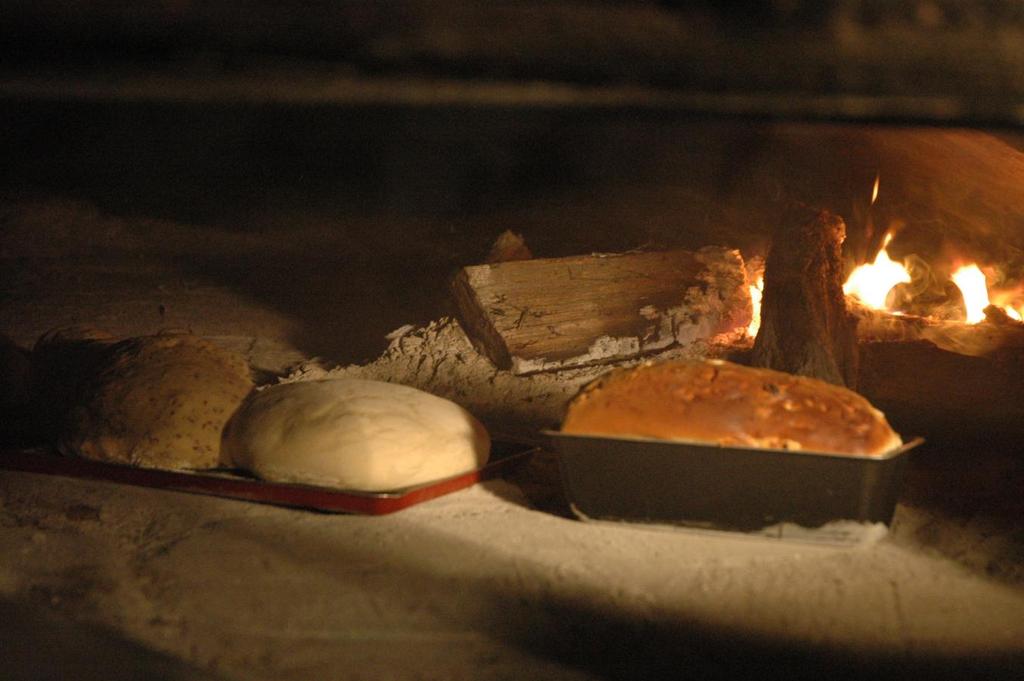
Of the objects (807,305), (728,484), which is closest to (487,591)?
(728,484)

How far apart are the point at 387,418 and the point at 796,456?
1.19 metres

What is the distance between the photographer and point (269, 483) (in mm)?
2982

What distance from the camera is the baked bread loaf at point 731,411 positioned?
2.61 metres

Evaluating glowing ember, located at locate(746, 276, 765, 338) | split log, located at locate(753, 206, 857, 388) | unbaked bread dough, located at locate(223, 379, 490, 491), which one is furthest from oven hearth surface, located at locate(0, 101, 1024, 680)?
split log, located at locate(753, 206, 857, 388)

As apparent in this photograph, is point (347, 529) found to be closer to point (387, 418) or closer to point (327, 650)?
point (387, 418)

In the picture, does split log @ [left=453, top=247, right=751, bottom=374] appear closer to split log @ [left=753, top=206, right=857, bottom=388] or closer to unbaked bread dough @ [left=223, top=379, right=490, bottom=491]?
split log @ [left=753, top=206, right=857, bottom=388]

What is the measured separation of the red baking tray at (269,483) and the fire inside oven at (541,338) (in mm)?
12

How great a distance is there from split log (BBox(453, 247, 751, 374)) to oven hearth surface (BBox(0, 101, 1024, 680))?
0.46 ft

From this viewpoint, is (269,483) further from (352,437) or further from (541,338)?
(541,338)

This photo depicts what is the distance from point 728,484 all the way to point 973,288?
2606 millimetres

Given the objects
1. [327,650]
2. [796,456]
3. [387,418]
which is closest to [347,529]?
[387,418]

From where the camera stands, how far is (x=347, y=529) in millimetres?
2805

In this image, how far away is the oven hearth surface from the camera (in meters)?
2.17

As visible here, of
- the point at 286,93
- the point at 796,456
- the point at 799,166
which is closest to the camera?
the point at 286,93
